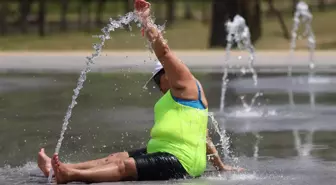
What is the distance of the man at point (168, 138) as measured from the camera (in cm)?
691

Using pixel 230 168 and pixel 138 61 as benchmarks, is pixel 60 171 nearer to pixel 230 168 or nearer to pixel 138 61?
pixel 230 168

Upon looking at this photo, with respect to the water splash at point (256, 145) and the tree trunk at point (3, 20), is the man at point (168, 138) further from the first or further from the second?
the tree trunk at point (3, 20)

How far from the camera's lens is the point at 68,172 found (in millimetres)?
6906

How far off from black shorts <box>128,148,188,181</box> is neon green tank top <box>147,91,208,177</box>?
0.04m

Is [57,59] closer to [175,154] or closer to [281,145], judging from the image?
[281,145]

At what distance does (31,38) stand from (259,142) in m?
27.9

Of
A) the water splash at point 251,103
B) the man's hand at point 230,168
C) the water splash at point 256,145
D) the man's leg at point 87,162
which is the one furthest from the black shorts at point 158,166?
the water splash at point 251,103

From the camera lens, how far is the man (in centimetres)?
691

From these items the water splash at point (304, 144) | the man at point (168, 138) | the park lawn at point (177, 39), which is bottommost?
the park lawn at point (177, 39)

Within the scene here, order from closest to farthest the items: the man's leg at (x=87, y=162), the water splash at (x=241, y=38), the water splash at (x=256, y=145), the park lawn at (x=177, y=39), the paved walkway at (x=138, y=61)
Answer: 1. the man's leg at (x=87, y=162)
2. the water splash at (x=256, y=145)
3. the paved walkway at (x=138, y=61)
4. the water splash at (x=241, y=38)
5. the park lawn at (x=177, y=39)

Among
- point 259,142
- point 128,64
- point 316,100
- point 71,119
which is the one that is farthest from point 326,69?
point 259,142

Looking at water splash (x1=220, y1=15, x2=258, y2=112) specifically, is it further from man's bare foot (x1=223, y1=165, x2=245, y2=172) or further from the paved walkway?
man's bare foot (x1=223, y1=165, x2=245, y2=172)

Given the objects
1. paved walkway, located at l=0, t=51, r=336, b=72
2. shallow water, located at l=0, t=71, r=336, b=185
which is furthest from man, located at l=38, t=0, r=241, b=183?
paved walkway, located at l=0, t=51, r=336, b=72

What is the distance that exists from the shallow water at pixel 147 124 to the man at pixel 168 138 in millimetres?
175
